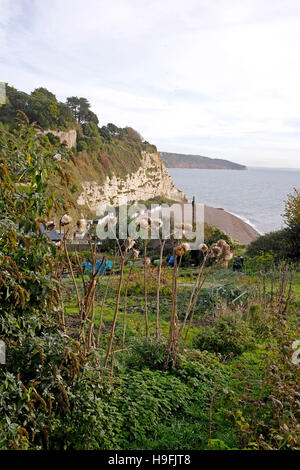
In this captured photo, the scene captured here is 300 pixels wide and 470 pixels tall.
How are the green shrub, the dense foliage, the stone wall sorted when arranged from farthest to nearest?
the stone wall, the green shrub, the dense foliage

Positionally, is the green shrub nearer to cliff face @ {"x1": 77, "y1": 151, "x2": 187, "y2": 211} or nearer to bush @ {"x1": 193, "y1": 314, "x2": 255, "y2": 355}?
bush @ {"x1": 193, "y1": 314, "x2": 255, "y2": 355}

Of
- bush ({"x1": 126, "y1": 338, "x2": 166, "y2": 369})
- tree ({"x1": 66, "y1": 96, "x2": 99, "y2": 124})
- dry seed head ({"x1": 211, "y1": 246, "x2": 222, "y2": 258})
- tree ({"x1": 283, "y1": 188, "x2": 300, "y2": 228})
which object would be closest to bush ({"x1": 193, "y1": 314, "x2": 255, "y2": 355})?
bush ({"x1": 126, "y1": 338, "x2": 166, "y2": 369})

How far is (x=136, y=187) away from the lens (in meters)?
56.2

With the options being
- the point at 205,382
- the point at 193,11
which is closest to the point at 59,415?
the point at 205,382

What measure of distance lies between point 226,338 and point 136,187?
169 feet

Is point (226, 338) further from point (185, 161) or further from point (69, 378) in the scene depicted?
point (185, 161)

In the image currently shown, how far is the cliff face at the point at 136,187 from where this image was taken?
41656mm

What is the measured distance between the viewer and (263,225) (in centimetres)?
5231

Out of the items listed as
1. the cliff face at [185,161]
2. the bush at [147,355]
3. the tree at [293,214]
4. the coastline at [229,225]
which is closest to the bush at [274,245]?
the tree at [293,214]

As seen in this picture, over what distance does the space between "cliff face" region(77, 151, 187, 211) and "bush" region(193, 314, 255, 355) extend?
32.9m

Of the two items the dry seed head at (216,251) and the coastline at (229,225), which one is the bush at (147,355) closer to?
the dry seed head at (216,251)

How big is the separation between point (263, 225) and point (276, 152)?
12804mm

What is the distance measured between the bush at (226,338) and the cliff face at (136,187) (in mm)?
32908

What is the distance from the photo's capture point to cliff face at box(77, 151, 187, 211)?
41.7m
